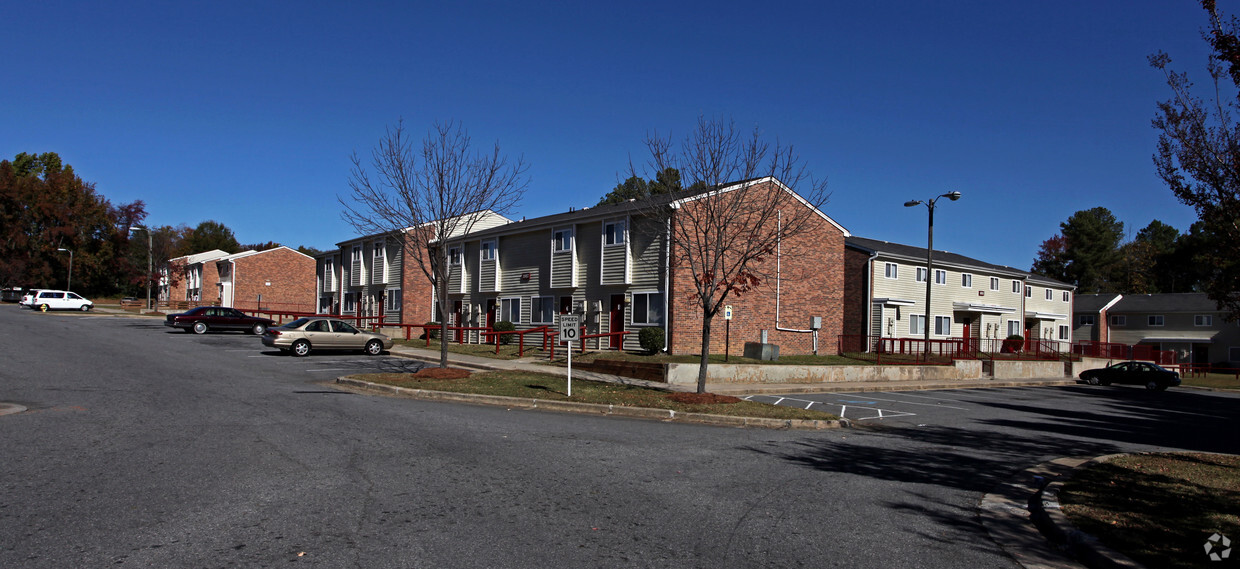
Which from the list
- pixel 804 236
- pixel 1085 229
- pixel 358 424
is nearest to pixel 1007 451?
pixel 358 424

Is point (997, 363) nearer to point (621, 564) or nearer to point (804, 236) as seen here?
point (804, 236)

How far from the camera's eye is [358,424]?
11.4 meters

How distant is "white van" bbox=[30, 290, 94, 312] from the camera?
53.7 m

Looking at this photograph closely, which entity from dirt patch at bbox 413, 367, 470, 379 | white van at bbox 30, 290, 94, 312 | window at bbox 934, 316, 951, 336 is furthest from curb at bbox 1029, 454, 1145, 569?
white van at bbox 30, 290, 94, 312

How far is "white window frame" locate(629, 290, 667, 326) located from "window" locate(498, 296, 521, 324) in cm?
749

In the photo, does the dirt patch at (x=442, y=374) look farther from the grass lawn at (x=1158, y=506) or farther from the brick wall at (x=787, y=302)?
the grass lawn at (x=1158, y=506)

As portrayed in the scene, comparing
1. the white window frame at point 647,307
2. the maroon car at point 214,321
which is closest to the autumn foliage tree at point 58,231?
the maroon car at point 214,321

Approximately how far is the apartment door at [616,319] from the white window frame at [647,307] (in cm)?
95

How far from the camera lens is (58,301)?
5400 centimetres

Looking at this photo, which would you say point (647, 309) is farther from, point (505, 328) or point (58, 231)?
point (58, 231)

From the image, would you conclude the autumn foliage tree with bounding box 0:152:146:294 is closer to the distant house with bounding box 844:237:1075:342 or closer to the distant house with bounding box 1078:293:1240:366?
the distant house with bounding box 844:237:1075:342

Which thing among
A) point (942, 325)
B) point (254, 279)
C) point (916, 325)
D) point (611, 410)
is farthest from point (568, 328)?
point (254, 279)

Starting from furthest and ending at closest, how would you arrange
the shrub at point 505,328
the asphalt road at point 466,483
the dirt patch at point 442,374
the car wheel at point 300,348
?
the shrub at point 505,328
the car wheel at point 300,348
the dirt patch at point 442,374
the asphalt road at point 466,483

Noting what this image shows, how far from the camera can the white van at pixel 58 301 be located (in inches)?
2114
